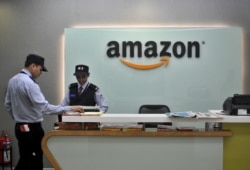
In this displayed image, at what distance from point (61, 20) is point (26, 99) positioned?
1.78 meters

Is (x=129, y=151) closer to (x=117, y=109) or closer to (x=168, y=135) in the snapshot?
(x=168, y=135)

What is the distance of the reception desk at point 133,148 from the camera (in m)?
2.54

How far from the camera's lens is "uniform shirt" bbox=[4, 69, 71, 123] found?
309 cm

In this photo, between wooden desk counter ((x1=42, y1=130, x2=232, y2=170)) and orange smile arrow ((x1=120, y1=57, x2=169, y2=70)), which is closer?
wooden desk counter ((x1=42, y1=130, x2=232, y2=170))

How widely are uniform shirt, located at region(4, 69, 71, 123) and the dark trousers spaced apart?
0.10 metres

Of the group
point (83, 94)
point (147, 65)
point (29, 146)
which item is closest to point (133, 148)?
point (29, 146)

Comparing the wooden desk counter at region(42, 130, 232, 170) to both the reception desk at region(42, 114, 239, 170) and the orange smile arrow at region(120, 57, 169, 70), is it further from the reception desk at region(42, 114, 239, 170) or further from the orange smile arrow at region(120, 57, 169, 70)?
the orange smile arrow at region(120, 57, 169, 70)

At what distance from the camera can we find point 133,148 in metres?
2.57

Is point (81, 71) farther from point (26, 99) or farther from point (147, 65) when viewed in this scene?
point (147, 65)

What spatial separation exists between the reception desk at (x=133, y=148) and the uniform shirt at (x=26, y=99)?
0.66 meters

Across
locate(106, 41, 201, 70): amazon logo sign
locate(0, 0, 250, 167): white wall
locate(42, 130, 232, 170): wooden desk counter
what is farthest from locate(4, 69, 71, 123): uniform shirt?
locate(106, 41, 201, 70): amazon logo sign

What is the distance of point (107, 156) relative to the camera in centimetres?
258

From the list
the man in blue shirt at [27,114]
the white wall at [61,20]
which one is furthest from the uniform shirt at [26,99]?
the white wall at [61,20]

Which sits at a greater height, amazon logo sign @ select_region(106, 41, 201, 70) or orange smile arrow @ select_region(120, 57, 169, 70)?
amazon logo sign @ select_region(106, 41, 201, 70)
